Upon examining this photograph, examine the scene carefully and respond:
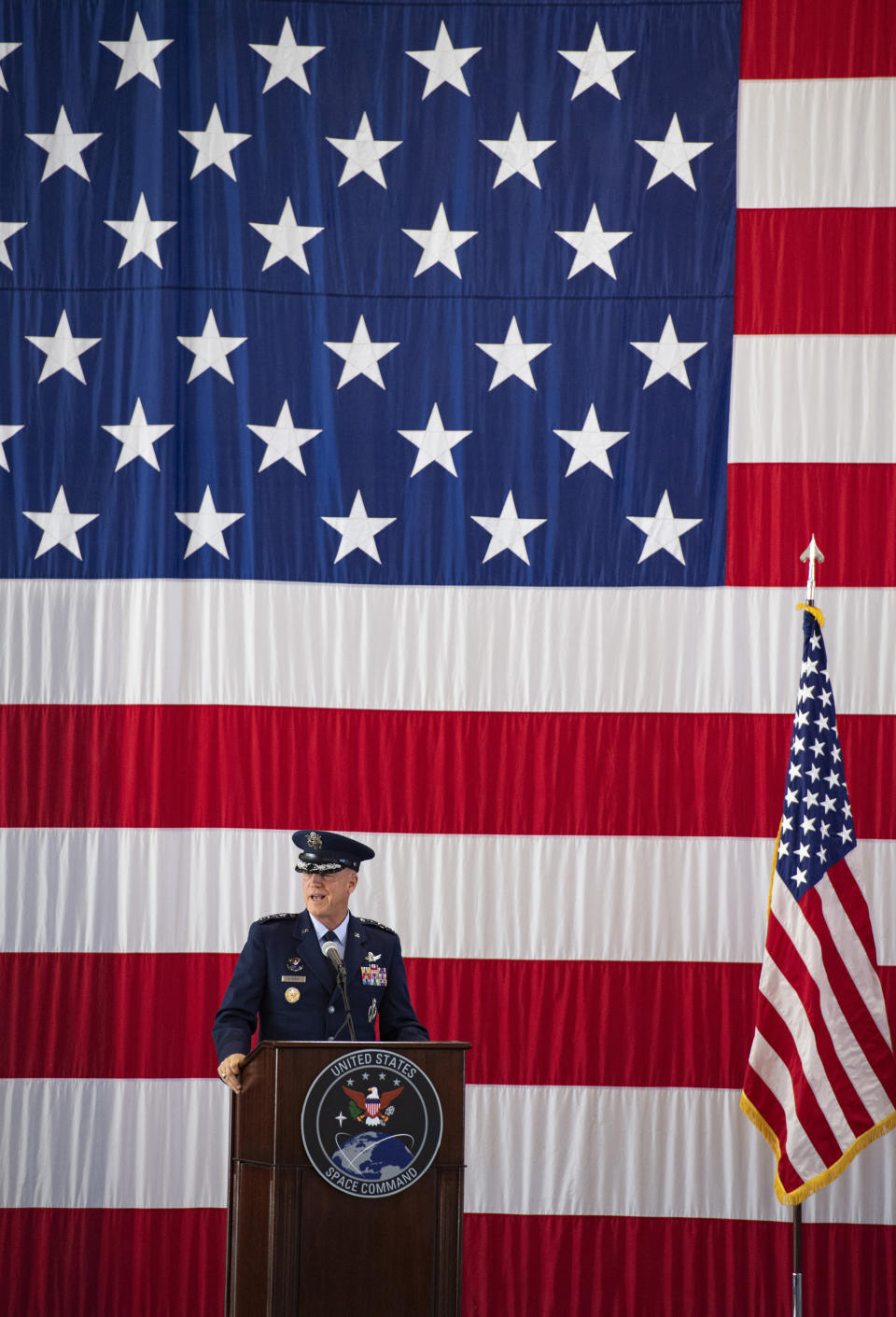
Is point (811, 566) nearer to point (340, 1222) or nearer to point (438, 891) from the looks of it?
point (438, 891)

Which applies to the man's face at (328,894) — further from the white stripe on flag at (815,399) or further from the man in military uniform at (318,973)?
the white stripe on flag at (815,399)

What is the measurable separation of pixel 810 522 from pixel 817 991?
148 cm

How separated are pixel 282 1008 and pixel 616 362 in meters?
2.33

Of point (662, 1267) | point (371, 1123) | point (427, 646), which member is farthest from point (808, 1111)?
point (427, 646)

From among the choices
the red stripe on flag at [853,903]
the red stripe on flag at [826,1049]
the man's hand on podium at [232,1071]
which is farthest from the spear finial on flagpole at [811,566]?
the man's hand on podium at [232,1071]

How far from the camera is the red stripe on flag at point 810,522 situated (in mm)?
4574

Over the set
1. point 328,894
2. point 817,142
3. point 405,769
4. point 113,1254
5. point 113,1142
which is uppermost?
point 817,142

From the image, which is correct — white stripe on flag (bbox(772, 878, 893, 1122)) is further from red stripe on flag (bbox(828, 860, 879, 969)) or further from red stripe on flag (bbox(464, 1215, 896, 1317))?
red stripe on flag (bbox(464, 1215, 896, 1317))

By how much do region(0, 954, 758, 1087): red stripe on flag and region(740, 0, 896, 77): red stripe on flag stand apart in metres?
2.85

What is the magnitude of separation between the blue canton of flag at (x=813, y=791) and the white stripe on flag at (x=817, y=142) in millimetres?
1511

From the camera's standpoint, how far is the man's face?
3.53 metres

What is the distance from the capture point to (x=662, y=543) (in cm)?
462

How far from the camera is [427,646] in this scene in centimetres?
462

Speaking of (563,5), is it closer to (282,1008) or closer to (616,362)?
(616,362)
